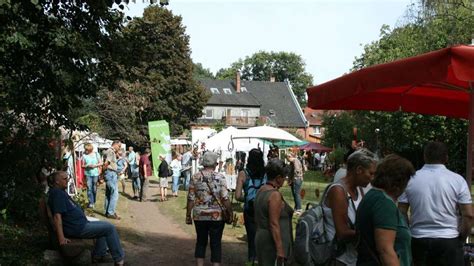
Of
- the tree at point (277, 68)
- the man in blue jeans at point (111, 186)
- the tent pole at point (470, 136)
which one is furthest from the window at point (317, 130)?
the tent pole at point (470, 136)

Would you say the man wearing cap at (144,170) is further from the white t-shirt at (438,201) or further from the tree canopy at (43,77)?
the white t-shirt at (438,201)

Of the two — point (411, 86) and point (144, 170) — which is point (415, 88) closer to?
point (411, 86)

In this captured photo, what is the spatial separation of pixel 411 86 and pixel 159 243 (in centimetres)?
562

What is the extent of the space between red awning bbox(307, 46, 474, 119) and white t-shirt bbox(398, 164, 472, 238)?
0.82 meters

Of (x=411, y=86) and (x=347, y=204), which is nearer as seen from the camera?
(x=347, y=204)

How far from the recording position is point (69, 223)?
24.6ft

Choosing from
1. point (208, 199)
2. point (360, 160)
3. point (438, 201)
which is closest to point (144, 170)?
point (208, 199)

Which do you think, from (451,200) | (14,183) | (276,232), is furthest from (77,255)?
(451,200)

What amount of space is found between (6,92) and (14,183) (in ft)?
3.94

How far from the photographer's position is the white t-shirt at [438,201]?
502cm

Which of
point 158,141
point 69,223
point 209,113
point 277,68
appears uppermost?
point 277,68

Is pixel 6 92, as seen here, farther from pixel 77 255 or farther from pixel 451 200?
pixel 451 200

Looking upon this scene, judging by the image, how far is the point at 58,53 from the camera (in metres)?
7.39

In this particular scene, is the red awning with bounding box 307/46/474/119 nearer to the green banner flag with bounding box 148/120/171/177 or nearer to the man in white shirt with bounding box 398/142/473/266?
the man in white shirt with bounding box 398/142/473/266
